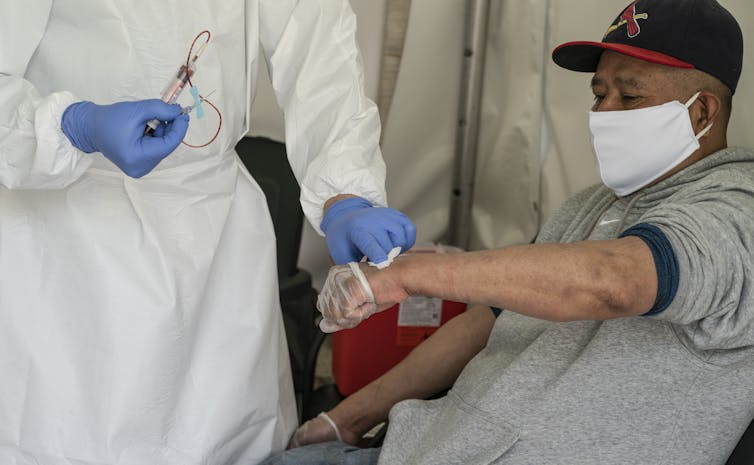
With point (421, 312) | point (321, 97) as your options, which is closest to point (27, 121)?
point (321, 97)

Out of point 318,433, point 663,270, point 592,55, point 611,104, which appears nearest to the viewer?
point 663,270

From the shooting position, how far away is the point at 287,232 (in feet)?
7.57

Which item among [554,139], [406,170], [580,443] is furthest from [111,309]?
[406,170]

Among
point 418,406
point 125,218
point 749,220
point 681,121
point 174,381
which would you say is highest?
point 681,121

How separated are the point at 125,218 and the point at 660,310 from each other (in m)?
0.86

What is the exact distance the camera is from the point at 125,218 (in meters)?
1.35

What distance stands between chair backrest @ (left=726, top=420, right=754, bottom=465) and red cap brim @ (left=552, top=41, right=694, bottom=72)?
0.62m

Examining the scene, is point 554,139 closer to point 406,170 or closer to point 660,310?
point 406,170

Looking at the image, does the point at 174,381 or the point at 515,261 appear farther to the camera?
the point at 174,381

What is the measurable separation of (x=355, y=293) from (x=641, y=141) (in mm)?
596

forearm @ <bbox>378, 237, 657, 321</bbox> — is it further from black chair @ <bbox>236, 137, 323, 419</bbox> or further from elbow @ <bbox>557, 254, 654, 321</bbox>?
black chair @ <bbox>236, 137, 323, 419</bbox>

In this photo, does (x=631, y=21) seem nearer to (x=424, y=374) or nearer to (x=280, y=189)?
(x=424, y=374)

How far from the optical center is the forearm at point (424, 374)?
184 centimetres

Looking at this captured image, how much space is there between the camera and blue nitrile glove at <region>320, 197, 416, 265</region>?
1218 millimetres
